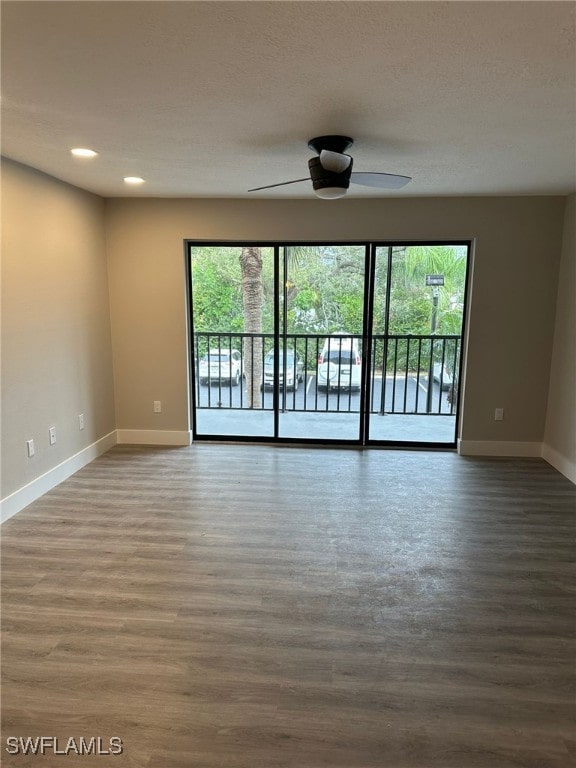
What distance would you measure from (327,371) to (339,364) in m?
0.17

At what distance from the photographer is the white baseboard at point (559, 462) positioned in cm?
386

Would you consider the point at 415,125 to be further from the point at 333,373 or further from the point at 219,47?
the point at 333,373

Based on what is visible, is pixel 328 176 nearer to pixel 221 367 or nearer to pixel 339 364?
pixel 339 364

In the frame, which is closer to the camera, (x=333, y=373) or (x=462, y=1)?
(x=462, y=1)

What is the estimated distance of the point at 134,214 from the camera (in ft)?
14.3

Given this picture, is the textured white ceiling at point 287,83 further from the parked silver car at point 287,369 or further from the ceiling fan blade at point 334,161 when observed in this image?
the parked silver car at point 287,369

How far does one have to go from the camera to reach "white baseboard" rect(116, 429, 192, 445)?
15.5 feet

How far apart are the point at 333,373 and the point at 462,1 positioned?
4.11 meters

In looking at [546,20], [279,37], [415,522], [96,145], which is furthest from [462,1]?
[415,522]

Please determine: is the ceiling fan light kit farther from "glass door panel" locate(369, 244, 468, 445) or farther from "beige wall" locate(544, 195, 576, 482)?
"beige wall" locate(544, 195, 576, 482)

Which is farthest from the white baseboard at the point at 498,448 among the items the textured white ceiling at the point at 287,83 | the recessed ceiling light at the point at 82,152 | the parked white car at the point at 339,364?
the recessed ceiling light at the point at 82,152

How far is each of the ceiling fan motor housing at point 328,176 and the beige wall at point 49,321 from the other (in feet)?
6.58

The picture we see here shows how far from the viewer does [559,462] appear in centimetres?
408

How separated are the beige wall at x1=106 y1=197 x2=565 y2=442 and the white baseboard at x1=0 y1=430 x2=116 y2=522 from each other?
1.81 feet
